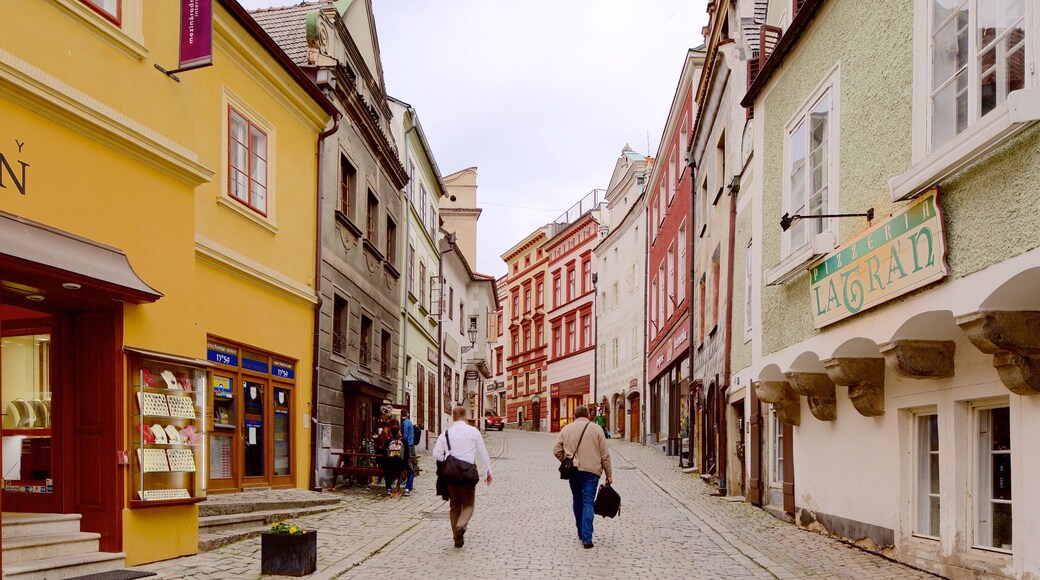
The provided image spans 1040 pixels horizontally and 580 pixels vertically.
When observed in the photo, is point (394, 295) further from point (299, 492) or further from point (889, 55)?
point (889, 55)

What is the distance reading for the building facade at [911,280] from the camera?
7.13m

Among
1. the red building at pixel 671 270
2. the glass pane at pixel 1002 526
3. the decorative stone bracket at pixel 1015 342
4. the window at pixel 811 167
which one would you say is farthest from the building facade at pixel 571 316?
the decorative stone bracket at pixel 1015 342

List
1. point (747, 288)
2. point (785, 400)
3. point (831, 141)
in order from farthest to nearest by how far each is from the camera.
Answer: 1. point (747, 288)
2. point (785, 400)
3. point (831, 141)

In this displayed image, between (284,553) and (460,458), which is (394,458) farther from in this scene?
(284,553)

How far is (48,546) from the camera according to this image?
320 inches

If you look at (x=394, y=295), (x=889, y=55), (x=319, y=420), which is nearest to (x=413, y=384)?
(x=394, y=295)

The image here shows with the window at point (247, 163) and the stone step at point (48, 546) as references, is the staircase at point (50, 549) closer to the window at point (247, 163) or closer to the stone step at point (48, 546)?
the stone step at point (48, 546)

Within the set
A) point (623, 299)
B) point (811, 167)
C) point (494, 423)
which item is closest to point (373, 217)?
point (811, 167)

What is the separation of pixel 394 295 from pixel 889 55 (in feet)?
56.0

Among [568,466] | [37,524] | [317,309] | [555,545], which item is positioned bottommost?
[555,545]

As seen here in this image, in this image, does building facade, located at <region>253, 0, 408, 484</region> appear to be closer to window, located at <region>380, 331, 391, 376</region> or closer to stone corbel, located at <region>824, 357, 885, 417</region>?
window, located at <region>380, 331, 391, 376</region>

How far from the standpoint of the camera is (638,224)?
43.3m

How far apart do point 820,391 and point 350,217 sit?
1058 cm

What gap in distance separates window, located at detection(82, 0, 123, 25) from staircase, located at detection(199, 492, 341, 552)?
5253 millimetres
